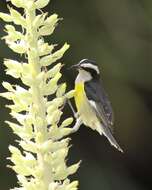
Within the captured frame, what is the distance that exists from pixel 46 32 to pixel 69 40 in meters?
5.68

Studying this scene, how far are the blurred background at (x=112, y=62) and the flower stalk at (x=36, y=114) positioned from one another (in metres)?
5.30

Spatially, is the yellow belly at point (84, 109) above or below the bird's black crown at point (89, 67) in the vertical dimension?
below

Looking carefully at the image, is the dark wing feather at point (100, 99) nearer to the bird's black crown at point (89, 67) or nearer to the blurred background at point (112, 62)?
the bird's black crown at point (89, 67)

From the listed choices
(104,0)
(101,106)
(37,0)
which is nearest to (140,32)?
(104,0)

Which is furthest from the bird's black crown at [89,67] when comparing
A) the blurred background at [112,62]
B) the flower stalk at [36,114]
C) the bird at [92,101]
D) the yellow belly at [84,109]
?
the blurred background at [112,62]

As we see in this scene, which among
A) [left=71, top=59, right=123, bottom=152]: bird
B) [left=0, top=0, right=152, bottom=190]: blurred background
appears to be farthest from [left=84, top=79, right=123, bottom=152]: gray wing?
[left=0, top=0, right=152, bottom=190]: blurred background

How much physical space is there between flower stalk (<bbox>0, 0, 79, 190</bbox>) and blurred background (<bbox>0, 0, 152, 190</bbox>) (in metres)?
5.30

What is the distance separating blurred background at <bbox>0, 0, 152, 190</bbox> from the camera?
7449 mm

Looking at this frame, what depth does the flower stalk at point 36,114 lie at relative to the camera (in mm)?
1719

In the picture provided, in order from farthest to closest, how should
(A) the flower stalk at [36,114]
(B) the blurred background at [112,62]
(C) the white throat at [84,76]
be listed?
(B) the blurred background at [112,62], (C) the white throat at [84,76], (A) the flower stalk at [36,114]

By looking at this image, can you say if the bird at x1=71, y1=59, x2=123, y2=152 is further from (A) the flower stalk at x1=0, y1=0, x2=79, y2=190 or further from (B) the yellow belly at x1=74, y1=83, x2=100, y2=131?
(A) the flower stalk at x1=0, y1=0, x2=79, y2=190

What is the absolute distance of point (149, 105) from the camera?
8203 mm

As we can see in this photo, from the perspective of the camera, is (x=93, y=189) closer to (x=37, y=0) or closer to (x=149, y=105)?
(x=149, y=105)

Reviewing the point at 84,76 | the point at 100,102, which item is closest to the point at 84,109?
the point at 100,102
